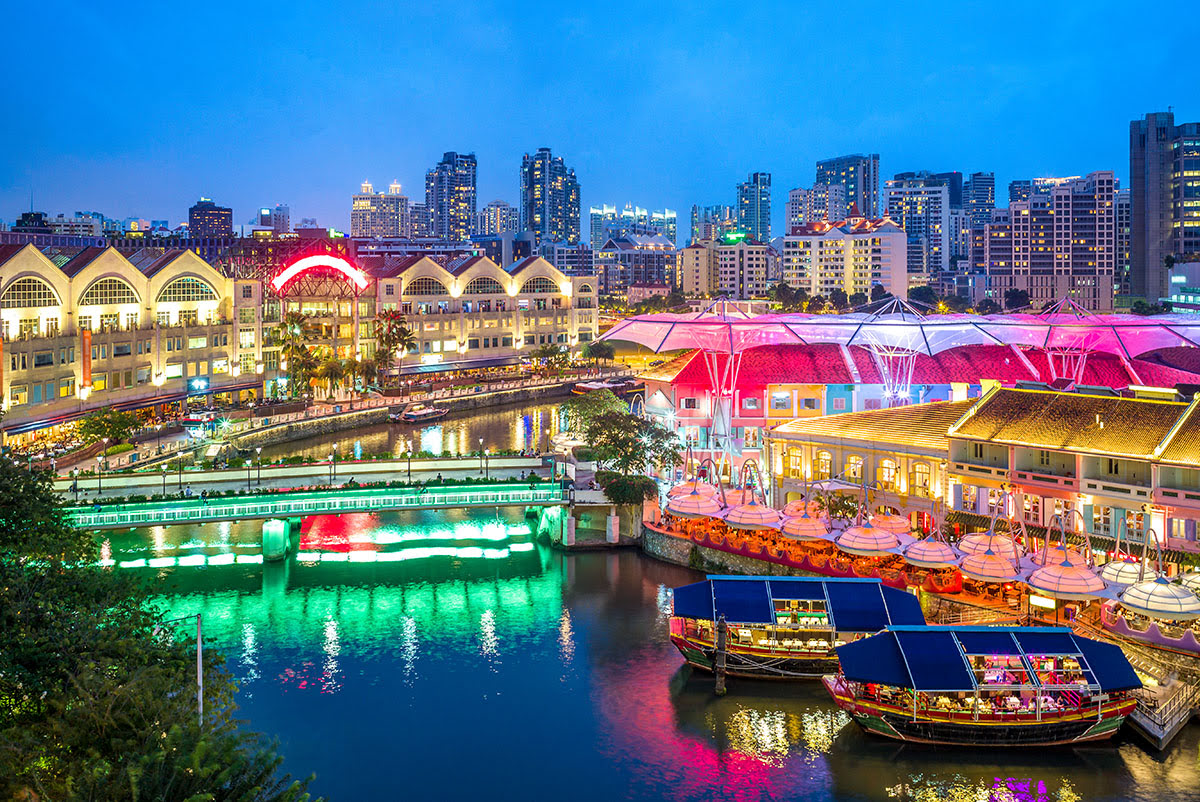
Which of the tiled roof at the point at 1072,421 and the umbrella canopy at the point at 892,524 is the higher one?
the tiled roof at the point at 1072,421

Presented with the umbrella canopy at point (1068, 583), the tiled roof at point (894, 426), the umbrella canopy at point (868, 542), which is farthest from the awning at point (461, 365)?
the umbrella canopy at point (1068, 583)

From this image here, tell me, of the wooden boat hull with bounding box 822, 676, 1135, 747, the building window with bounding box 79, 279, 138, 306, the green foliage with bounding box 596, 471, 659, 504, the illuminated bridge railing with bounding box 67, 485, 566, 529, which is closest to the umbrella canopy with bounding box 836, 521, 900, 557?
the wooden boat hull with bounding box 822, 676, 1135, 747

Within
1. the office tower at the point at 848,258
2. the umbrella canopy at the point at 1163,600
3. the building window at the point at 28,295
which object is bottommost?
the umbrella canopy at the point at 1163,600

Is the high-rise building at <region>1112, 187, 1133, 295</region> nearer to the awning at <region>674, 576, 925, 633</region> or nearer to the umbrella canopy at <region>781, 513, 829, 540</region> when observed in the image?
the umbrella canopy at <region>781, 513, 829, 540</region>

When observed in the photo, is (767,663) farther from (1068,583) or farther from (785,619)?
(1068,583)

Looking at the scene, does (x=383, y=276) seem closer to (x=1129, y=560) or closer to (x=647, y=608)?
(x=647, y=608)

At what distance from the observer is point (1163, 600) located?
30609mm

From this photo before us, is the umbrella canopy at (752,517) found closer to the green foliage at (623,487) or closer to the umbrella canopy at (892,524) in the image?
the umbrella canopy at (892,524)

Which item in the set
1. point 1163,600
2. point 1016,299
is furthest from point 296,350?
point 1016,299

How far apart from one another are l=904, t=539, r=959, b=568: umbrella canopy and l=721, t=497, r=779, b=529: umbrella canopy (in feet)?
19.6

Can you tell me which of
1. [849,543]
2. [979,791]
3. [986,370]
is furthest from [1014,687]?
[986,370]

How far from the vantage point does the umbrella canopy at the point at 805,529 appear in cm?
4019

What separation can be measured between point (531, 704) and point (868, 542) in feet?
43.0

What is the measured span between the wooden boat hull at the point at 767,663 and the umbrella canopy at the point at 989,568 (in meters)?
5.59
